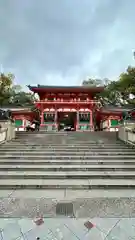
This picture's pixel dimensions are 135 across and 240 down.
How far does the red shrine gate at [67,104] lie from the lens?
19406 millimetres

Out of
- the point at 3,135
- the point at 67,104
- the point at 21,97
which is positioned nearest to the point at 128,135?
the point at 3,135

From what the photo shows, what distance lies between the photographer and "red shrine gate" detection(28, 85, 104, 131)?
63.7 ft

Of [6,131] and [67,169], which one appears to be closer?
[67,169]

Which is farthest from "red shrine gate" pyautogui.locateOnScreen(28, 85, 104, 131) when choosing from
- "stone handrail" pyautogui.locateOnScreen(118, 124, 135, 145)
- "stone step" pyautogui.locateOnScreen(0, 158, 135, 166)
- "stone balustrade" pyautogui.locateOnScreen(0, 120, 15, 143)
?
"stone step" pyautogui.locateOnScreen(0, 158, 135, 166)

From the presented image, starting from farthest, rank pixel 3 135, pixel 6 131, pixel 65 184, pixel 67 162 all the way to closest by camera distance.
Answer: pixel 6 131 → pixel 3 135 → pixel 67 162 → pixel 65 184

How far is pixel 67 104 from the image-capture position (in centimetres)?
1983

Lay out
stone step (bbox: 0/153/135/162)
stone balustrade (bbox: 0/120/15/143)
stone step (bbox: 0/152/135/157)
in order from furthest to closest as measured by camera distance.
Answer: stone balustrade (bbox: 0/120/15/143), stone step (bbox: 0/152/135/157), stone step (bbox: 0/153/135/162)

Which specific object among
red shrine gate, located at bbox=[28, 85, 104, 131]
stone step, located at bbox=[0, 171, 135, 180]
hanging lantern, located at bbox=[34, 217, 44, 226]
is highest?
red shrine gate, located at bbox=[28, 85, 104, 131]

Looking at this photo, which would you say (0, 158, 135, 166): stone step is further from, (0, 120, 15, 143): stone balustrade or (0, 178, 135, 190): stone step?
(0, 120, 15, 143): stone balustrade

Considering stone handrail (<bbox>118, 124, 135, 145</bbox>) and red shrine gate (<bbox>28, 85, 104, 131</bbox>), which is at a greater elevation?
red shrine gate (<bbox>28, 85, 104, 131</bbox>)

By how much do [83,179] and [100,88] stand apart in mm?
17266

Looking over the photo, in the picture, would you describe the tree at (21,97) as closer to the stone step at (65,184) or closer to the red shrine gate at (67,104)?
the red shrine gate at (67,104)

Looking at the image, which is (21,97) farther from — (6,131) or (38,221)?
(38,221)

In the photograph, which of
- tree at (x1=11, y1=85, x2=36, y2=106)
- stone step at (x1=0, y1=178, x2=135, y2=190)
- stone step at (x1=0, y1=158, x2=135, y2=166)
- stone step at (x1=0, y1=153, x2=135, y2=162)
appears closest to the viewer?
stone step at (x1=0, y1=178, x2=135, y2=190)
